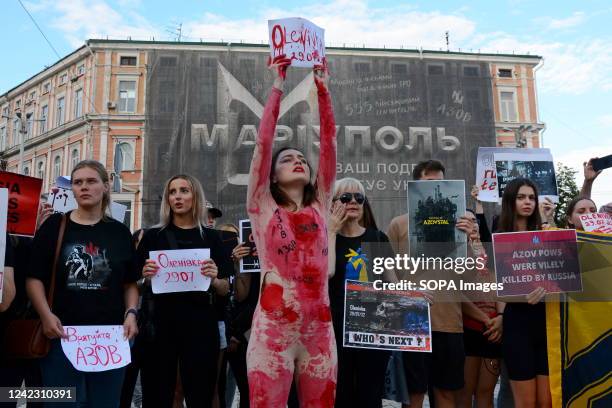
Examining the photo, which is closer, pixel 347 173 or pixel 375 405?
pixel 375 405

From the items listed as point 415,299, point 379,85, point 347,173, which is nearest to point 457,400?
point 415,299

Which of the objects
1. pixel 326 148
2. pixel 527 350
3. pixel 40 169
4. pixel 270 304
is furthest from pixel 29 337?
pixel 40 169

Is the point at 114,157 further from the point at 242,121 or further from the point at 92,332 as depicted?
the point at 92,332

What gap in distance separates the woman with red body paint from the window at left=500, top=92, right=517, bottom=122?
28608 millimetres

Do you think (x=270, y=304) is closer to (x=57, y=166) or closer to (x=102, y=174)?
(x=102, y=174)

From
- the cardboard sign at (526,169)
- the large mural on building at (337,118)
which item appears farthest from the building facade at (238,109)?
the cardboard sign at (526,169)

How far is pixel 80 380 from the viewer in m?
2.67

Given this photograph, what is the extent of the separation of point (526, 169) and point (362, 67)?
2232cm

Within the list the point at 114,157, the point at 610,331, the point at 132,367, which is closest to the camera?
the point at 610,331

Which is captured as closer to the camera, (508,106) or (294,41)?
(294,41)

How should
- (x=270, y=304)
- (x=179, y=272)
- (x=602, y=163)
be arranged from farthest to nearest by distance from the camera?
1. (x=602, y=163)
2. (x=179, y=272)
3. (x=270, y=304)

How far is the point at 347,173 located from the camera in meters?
24.5

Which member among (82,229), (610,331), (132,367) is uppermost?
(82,229)

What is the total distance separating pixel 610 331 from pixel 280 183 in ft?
7.67
